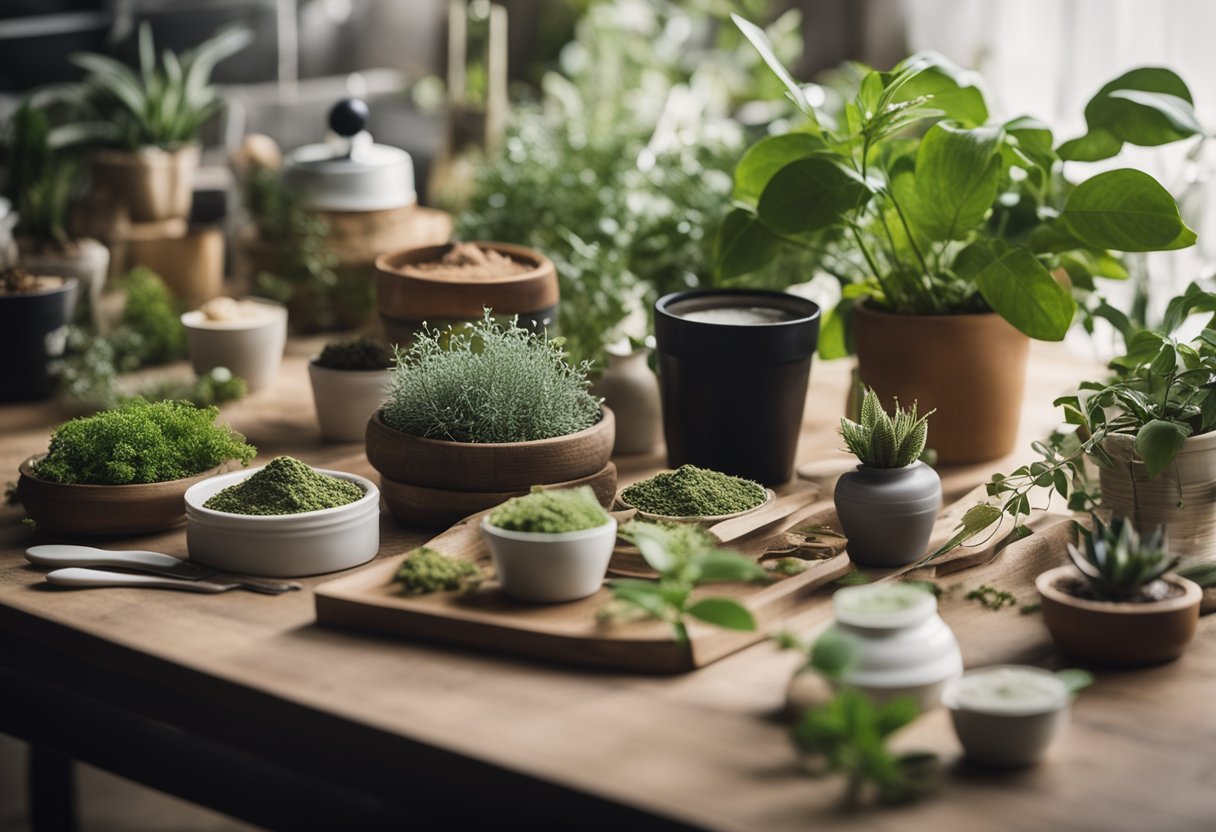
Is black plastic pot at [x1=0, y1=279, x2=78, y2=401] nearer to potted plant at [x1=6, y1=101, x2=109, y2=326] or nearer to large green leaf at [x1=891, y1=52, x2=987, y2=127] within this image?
potted plant at [x1=6, y1=101, x2=109, y2=326]

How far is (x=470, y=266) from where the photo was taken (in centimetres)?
156

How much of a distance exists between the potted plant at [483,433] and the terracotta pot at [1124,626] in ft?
1.48

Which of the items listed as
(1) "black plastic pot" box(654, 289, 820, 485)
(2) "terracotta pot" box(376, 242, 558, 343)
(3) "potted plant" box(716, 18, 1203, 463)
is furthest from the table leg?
(3) "potted plant" box(716, 18, 1203, 463)

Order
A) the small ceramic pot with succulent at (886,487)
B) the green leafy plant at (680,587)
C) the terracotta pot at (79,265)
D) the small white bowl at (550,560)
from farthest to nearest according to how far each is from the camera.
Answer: the terracotta pot at (79,265) < the small ceramic pot with succulent at (886,487) < the small white bowl at (550,560) < the green leafy plant at (680,587)

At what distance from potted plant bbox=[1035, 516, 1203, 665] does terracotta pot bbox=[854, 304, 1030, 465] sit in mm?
433

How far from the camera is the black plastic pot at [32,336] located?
166 cm

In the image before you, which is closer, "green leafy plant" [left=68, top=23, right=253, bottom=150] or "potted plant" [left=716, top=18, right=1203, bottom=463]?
"potted plant" [left=716, top=18, right=1203, bottom=463]

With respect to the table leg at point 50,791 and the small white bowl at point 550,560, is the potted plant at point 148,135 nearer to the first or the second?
the table leg at point 50,791

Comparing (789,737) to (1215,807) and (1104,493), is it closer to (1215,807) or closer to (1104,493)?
(1215,807)

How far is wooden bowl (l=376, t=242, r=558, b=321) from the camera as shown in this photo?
1.50m

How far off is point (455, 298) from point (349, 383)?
16 centimetres

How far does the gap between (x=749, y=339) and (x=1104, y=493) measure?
13.8 inches

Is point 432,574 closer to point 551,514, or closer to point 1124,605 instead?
point 551,514

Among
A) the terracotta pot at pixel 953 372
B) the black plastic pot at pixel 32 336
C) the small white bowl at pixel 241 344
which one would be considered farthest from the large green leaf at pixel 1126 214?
the black plastic pot at pixel 32 336
